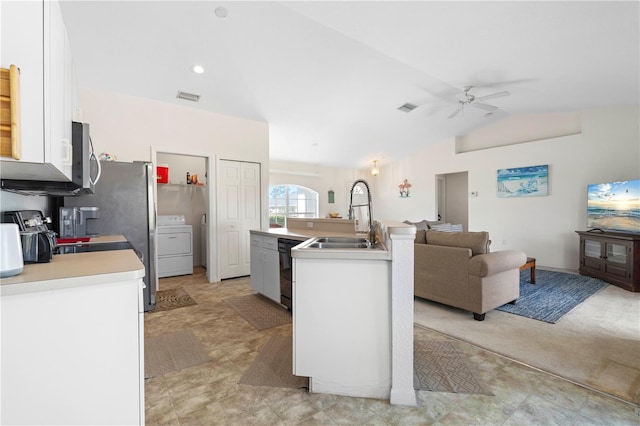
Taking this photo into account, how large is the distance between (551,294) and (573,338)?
1534 mm

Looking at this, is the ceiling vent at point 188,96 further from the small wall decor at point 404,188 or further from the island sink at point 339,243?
the small wall decor at point 404,188

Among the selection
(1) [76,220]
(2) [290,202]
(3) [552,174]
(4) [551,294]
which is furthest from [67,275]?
(2) [290,202]

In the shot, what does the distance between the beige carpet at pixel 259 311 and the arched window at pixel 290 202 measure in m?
4.19

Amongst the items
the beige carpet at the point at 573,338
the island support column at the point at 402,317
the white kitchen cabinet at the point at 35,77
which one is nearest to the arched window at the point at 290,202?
the beige carpet at the point at 573,338

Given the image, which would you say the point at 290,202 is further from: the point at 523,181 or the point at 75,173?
the point at 75,173

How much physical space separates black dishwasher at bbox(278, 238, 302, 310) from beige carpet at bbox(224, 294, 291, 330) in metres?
0.16

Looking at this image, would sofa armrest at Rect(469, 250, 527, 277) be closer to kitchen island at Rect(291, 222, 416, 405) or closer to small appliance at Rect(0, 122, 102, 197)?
kitchen island at Rect(291, 222, 416, 405)

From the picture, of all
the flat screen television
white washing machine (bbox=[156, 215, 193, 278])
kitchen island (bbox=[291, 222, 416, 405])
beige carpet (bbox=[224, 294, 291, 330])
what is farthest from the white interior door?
the flat screen television

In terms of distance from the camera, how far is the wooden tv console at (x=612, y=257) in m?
3.91

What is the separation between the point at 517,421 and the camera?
1522 millimetres

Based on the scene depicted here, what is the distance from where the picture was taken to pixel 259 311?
322cm

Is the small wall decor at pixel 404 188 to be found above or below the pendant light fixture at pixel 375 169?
below

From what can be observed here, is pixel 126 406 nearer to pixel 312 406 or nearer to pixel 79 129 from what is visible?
pixel 312 406

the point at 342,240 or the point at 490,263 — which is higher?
the point at 342,240
